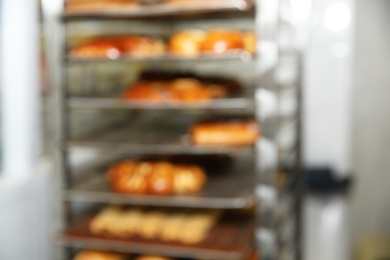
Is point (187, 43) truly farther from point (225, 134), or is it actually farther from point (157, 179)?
point (157, 179)

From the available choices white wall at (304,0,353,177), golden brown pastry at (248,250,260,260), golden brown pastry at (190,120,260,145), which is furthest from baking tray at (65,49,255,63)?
white wall at (304,0,353,177)

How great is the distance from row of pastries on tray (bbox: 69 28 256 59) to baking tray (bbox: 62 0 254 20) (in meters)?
0.13

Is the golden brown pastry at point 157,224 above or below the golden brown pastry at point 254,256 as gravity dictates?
above

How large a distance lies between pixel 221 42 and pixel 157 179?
0.65 m

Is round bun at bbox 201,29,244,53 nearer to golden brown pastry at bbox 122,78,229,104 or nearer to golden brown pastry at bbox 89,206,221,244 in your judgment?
golden brown pastry at bbox 122,78,229,104

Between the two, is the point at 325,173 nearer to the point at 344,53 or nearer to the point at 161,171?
the point at 344,53

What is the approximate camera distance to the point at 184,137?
2.58m

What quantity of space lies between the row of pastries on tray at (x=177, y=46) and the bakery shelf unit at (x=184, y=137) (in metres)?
0.06

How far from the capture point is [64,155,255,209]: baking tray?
222 centimetres

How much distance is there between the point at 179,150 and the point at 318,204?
92.3 inches

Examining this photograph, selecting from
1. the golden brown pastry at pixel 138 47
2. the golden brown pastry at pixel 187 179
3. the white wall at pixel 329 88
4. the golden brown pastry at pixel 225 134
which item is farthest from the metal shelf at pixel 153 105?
the white wall at pixel 329 88

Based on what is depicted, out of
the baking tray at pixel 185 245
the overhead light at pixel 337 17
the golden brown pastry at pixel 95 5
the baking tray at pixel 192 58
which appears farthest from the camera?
the overhead light at pixel 337 17

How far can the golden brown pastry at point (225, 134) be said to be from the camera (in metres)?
2.37

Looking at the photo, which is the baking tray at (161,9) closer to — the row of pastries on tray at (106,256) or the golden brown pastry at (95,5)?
the golden brown pastry at (95,5)
